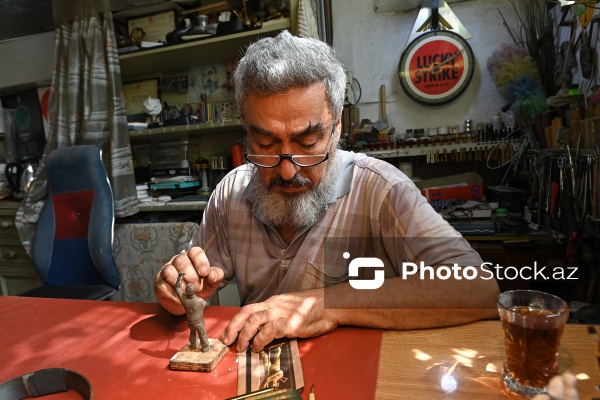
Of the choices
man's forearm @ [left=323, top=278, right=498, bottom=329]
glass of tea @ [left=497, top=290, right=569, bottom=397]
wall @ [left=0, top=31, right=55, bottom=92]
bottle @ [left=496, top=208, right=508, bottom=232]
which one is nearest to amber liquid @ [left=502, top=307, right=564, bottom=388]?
glass of tea @ [left=497, top=290, right=569, bottom=397]

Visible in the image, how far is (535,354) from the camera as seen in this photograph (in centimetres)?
77

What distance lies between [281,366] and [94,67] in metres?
3.28

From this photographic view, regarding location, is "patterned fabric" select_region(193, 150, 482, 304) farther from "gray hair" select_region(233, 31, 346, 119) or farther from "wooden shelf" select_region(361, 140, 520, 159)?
"wooden shelf" select_region(361, 140, 520, 159)

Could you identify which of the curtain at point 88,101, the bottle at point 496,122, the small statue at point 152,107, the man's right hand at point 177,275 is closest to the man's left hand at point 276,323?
the man's right hand at point 177,275

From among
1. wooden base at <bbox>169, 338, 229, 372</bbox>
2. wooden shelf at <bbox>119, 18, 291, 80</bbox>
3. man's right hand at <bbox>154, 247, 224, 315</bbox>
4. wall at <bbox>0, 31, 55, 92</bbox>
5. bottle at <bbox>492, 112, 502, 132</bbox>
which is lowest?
wooden base at <bbox>169, 338, 229, 372</bbox>

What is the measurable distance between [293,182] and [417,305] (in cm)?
59

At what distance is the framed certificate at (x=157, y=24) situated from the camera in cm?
351

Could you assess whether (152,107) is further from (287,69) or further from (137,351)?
(137,351)

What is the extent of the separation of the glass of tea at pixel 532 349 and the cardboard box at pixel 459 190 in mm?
2461

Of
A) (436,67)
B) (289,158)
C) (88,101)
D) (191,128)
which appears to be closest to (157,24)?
(88,101)

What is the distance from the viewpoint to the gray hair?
1.28 m

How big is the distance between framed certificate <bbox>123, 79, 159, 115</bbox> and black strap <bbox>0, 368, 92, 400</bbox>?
10.9 feet

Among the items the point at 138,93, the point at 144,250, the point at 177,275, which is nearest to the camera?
the point at 177,275

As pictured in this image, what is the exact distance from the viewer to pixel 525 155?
303 centimetres
